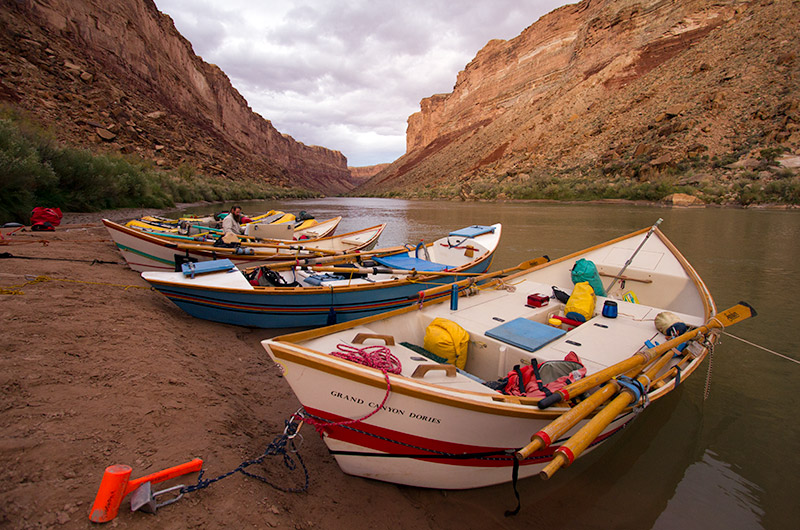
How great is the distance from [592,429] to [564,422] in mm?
169

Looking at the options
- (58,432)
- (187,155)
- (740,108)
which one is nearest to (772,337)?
(58,432)

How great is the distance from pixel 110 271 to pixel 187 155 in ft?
130

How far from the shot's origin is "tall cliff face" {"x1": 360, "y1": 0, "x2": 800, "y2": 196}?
31438mm

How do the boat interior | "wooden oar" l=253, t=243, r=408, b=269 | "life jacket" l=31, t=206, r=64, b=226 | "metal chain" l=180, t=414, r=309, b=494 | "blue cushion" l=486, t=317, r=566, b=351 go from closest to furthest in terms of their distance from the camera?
"metal chain" l=180, t=414, r=309, b=494
the boat interior
"blue cushion" l=486, t=317, r=566, b=351
"wooden oar" l=253, t=243, r=408, b=269
"life jacket" l=31, t=206, r=64, b=226

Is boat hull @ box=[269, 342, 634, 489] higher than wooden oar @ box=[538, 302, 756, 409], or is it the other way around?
wooden oar @ box=[538, 302, 756, 409]

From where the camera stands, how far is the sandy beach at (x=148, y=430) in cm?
206

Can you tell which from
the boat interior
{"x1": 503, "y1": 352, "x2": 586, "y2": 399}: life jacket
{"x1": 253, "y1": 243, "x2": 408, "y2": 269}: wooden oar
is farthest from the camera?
{"x1": 253, "y1": 243, "x2": 408, "y2": 269}: wooden oar

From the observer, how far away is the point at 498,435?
8.37 ft

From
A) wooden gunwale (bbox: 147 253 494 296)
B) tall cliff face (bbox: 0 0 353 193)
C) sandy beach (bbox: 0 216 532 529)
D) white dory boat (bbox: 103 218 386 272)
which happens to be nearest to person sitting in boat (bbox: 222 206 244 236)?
white dory boat (bbox: 103 218 386 272)

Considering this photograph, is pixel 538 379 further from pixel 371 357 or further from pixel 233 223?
pixel 233 223

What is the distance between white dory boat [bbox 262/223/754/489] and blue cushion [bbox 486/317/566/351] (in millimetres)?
12

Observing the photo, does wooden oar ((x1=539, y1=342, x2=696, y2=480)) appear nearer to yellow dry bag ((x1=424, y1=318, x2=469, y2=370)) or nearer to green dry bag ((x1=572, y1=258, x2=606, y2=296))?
yellow dry bag ((x1=424, y1=318, x2=469, y2=370))

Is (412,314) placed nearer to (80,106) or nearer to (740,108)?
(80,106)

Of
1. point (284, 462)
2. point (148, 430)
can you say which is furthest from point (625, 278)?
point (148, 430)
